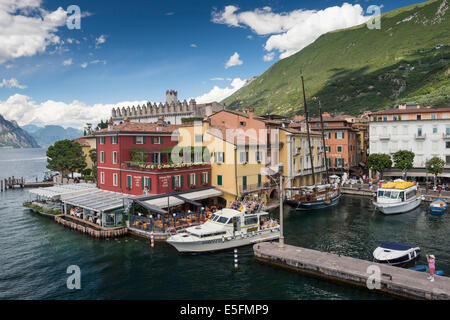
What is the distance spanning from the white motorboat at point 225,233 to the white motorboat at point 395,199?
21126 millimetres

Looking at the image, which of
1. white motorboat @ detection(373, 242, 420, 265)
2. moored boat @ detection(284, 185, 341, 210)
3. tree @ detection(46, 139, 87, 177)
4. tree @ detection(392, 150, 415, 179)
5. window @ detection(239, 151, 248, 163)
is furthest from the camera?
tree @ detection(46, 139, 87, 177)

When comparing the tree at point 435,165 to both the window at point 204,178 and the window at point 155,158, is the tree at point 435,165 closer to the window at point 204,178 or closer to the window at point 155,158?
the window at point 204,178

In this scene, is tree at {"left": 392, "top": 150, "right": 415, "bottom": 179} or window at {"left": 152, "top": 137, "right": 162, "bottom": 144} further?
tree at {"left": 392, "top": 150, "right": 415, "bottom": 179}

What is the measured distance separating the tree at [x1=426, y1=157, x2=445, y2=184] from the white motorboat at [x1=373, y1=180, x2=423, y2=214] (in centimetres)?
1636

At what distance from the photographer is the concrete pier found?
2042 centimetres

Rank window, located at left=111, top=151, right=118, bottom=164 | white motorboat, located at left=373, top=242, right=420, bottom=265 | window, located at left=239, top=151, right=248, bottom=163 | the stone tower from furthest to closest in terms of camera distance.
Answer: the stone tower
window, located at left=239, top=151, right=248, bottom=163
window, located at left=111, top=151, right=118, bottom=164
white motorboat, located at left=373, top=242, right=420, bottom=265

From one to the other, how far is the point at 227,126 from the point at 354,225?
1028 inches

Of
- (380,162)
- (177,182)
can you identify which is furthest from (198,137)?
(380,162)

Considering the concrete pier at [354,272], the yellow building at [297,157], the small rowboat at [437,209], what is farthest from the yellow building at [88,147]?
the small rowboat at [437,209]

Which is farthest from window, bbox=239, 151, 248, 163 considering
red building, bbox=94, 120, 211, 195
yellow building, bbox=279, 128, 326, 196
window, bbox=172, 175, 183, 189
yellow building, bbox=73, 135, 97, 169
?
yellow building, bbox=73, 135, 97, 169

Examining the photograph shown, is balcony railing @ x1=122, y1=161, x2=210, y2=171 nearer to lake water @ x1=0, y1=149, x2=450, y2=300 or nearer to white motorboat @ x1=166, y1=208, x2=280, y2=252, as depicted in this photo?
lake water @ x1=0, y1=149, x2=450, y2=300

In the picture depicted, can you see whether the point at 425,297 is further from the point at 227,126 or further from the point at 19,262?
the point at 227,126

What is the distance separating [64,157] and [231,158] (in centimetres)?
5018

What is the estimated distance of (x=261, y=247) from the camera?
28938 millimetres
